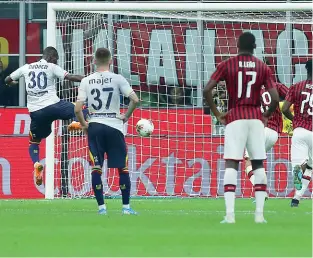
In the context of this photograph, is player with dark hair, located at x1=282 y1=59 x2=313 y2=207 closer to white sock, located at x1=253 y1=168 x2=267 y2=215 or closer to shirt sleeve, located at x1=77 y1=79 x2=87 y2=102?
shirt sleeve, located at x1=77 y1=79 x2=87 y2=102

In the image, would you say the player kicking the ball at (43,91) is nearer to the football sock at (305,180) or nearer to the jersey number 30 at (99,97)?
the football sock at (305,180)

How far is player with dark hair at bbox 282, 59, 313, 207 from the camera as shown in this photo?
17.1 metres

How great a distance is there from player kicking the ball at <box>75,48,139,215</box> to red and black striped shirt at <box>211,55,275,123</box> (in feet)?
6.17

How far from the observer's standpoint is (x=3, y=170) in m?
22.5

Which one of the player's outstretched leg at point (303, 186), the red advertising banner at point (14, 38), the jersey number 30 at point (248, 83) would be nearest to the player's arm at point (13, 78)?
the player's outstretched leg at point (303, 186)

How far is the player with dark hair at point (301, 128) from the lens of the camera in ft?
56.1

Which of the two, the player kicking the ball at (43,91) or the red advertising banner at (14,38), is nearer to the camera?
the player kicking the ball at (43,91)

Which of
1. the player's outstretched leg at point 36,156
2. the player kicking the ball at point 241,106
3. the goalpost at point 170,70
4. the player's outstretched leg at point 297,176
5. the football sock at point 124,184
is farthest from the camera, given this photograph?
the goalpost at point 170,70

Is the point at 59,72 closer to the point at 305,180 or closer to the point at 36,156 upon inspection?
the point at 36,156

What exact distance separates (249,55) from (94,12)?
790 cm

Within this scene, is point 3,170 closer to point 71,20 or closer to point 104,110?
point 71,20

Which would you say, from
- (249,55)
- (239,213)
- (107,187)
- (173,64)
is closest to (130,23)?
(173,64)

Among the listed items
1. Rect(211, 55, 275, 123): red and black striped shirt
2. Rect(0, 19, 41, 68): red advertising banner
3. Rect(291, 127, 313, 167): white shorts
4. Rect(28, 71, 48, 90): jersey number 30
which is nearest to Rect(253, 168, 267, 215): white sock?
Rect(211, 55, 275, 123): red and black striped shirt

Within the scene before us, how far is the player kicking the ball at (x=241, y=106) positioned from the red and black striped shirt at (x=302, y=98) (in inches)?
153
